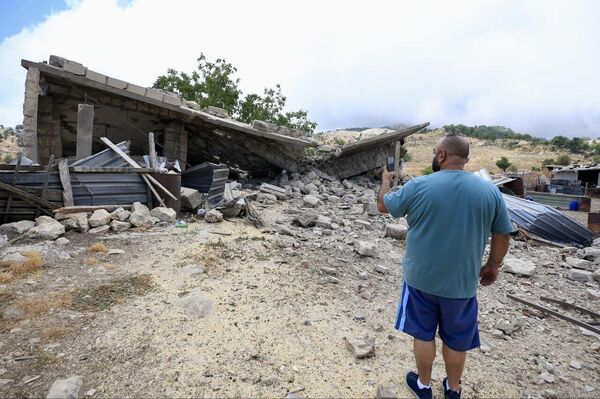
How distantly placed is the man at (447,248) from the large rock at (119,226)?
4658 mm

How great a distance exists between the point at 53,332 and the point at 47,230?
2.83m

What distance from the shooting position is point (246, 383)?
2.13m

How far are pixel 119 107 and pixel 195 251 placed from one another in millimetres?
6030

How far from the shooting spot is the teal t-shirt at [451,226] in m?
1.76

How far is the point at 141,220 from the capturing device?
18.1ft

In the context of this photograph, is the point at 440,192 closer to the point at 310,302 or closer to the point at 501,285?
the point at 310,302

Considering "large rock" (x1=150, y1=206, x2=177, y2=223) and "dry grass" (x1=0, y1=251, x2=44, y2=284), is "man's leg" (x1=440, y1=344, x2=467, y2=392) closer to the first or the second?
"dry grass" (x1=0, y1=251, x2=44, y2=284)

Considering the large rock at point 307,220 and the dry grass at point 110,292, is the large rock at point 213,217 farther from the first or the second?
the dry grass at point 110,292

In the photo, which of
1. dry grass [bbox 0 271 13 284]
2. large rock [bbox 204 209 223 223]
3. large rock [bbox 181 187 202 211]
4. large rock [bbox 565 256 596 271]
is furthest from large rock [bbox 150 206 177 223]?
large rock [bbox 565 256 596 271]

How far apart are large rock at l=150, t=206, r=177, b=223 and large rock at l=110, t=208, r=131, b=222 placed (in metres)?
0.43

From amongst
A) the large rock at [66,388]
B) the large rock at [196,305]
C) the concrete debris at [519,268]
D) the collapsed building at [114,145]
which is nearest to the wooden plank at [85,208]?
the collapsed building at [114,145]

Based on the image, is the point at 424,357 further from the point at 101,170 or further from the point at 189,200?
the point at 101,170

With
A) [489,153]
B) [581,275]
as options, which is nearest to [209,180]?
[581,275]

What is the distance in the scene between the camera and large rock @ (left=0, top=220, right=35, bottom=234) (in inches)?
188
